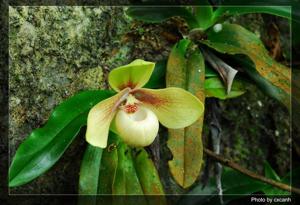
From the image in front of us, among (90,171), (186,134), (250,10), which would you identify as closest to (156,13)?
(250,10)

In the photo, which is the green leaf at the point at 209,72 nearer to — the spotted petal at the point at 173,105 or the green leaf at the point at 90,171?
the spotted petal at the point at 173,105

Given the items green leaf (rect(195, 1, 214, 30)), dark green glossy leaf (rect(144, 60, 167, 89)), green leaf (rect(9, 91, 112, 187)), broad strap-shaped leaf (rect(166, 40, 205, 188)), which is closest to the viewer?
green leaf (rect(9, 91, 112, 187))

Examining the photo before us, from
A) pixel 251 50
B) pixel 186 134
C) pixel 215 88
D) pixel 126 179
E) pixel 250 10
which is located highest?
pixel 250 10

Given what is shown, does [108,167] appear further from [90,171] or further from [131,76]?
[131,76]

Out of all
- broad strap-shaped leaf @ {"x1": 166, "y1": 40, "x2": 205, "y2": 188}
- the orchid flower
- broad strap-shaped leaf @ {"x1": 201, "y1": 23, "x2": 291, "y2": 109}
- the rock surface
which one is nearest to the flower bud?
the orchid flower

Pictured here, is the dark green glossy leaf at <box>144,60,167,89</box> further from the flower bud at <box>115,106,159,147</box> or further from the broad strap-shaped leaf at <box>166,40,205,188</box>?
the flower bud at <box>115,106,159,147</box>

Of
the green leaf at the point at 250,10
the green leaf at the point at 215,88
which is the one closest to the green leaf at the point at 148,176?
the green leaf at the point at 215,88
